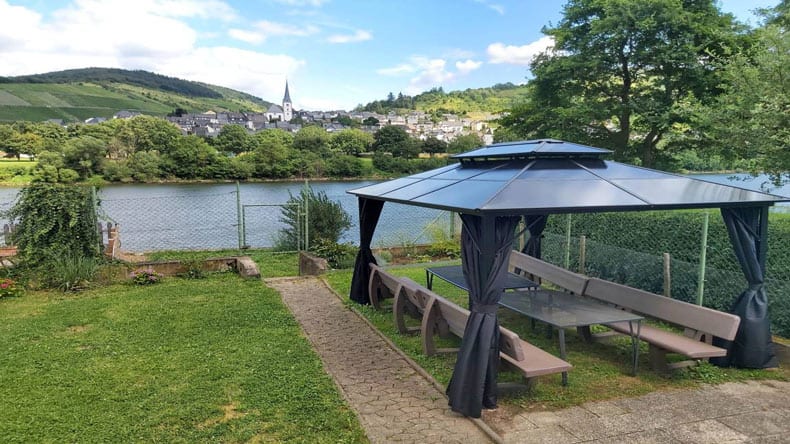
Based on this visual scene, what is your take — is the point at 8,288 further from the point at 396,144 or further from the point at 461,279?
the point at 396,144

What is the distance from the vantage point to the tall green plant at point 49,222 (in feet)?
26.9

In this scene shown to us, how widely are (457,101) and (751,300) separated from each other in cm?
13355

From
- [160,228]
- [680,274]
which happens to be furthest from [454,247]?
[160,228]

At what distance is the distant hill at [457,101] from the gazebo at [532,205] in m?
111

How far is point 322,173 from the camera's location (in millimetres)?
39625

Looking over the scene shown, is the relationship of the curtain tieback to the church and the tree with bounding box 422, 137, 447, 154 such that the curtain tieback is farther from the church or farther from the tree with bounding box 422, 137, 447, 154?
the church

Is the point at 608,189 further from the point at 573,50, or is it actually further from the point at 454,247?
the point at 573,50

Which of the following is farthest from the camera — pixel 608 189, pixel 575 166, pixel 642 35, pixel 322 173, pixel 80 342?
pixel 322 173

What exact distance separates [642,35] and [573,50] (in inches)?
106

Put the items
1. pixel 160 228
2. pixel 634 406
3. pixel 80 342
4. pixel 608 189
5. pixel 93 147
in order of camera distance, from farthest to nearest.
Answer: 1. pixel 93 147
2. pixel 160 228
3. pixel 80 342
4. pixel 608 189
5. pixel 634 406

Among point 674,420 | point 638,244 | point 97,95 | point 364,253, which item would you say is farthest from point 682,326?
point 97,95

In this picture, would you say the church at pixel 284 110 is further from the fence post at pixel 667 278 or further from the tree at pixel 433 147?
the fence post at pixel 667 278

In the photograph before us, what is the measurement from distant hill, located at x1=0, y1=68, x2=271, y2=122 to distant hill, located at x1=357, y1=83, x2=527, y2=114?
180 ft

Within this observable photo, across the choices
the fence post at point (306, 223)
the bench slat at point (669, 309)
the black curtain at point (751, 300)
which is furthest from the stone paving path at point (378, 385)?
the fence post at point (306, 223)
